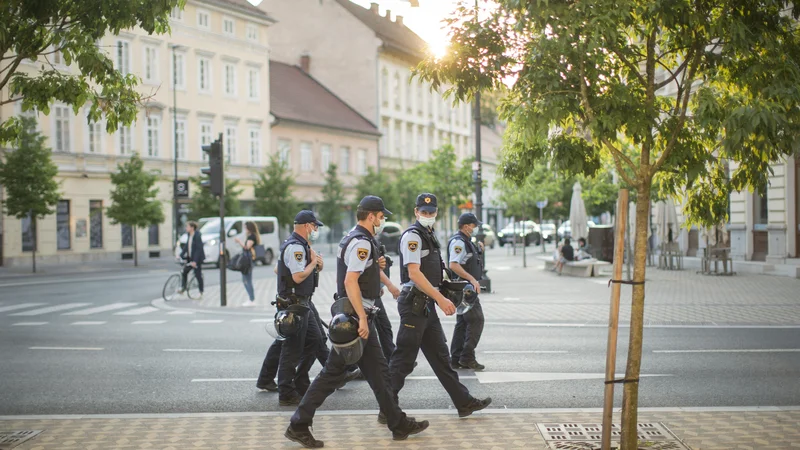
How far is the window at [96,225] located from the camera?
40.6m

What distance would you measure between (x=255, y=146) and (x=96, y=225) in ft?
42.3

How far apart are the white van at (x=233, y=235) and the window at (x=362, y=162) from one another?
2164 centimetres

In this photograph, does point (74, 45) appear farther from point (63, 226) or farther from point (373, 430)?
point (63, 226)

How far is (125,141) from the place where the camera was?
42875 millimetres

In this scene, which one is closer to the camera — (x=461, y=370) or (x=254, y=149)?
(x=461, y=370)

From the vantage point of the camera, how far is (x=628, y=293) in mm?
20484

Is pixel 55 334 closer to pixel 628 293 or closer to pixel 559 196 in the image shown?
pixel 628 293

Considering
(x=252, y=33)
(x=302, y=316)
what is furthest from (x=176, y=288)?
(x=252, y=33)

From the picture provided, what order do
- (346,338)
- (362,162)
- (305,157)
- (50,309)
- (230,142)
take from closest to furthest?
(346,338) < (50,309) < (230,142) < (305,157) < (362,162)

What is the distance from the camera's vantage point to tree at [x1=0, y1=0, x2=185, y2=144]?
7.48 m

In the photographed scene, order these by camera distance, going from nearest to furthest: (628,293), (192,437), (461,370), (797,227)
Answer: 1. (192,437)
2. (461,370)
3. (628,293)
4. (797,227)

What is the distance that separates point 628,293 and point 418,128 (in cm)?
5247

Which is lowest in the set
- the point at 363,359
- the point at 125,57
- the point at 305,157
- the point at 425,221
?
the point at 363,359

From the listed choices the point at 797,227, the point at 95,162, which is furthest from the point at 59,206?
the point at 797,227
